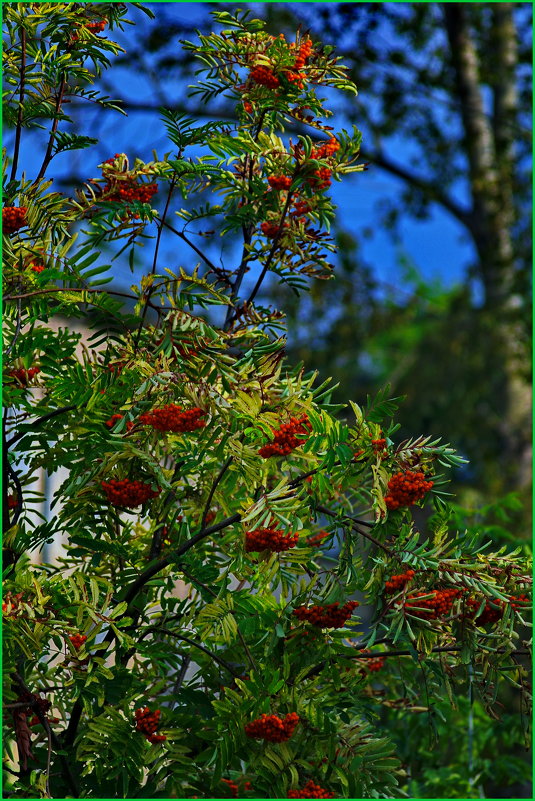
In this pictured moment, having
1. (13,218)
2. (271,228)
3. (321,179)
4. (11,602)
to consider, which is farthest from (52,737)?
(321,179)

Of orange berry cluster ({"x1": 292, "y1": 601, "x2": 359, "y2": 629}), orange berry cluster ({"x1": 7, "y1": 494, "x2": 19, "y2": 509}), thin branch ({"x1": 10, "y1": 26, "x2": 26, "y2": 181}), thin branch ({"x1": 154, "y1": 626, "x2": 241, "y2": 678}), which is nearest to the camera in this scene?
orange berry cluster ({"x1": 292, "y1": 601, "x2": 359, "y2": 629})

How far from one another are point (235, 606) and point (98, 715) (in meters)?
0.42

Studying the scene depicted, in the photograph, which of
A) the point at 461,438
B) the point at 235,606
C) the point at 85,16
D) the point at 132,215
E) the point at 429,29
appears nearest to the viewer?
the point at 235,606

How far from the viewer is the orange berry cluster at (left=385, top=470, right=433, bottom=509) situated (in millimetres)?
2016

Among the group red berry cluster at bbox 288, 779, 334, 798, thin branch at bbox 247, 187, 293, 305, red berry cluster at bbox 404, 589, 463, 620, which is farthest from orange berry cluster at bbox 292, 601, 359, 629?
thin branch at bbox 247, 187, 293, 305

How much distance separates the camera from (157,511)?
2.28 metres

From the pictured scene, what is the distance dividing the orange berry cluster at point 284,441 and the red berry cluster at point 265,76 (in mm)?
931

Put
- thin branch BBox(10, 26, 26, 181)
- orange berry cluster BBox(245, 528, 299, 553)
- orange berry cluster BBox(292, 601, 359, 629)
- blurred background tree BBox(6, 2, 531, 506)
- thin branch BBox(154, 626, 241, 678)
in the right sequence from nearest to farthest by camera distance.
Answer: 1. orange berry cluster BBox(245, 528, 299, 553)
2. orange berry cluster BBox(292, 601, 359, 629)
3. thin branch BBox(154, 626, 241, 678)
4. thin branch BBox(10, 26, 26, 181)
5. blurred background tree BBox(6, 2, 531, 506)

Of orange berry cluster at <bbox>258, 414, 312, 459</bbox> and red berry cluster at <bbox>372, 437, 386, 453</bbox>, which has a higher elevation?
red berry cluster at <bbox>372, 437, 386, 453</bbox>

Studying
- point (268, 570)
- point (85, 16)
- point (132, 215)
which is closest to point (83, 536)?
point (268, 570)

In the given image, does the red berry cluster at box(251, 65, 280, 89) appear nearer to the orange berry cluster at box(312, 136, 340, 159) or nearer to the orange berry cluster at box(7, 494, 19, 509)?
the orange berry cluster at box(312, 136, 340, 159)

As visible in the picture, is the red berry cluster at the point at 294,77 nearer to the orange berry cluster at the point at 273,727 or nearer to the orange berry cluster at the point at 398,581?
the orange berry cluster at the point at 398,581

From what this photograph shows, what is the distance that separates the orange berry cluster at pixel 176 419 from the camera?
6.57 ft

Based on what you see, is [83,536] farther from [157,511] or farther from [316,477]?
[316,477]
